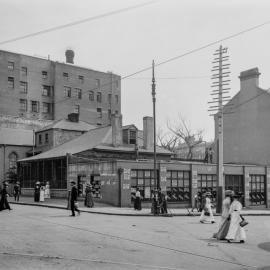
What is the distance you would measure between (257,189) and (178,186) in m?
9.19

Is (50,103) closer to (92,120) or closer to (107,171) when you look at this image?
(92,120)

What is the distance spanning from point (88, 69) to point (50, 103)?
9.02 m

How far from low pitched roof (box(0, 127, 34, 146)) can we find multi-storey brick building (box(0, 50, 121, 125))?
5290 mm

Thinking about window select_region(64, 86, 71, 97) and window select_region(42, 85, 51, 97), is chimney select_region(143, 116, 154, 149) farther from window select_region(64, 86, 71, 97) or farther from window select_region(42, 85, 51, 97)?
window select_region(64, 86, 71, 97)

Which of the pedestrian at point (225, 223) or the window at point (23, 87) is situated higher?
the window at point (23, 87)

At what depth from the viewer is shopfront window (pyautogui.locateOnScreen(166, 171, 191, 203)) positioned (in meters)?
36.2

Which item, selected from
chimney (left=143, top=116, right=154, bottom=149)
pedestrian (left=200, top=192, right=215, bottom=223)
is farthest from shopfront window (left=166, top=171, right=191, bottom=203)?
pedestrian (left=200, top=192, right=215, bottom=223)

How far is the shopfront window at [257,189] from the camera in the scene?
4122 cm

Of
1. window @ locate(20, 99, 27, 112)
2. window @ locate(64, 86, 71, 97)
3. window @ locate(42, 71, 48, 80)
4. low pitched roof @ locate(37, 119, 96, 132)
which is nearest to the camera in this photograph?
low pitched roof @ locate(37, 119, 96, 132)

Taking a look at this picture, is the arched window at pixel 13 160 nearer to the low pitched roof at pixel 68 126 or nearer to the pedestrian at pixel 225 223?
the low pitched roof at pixel 68 126

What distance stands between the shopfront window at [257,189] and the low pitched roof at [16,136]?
91.9ft

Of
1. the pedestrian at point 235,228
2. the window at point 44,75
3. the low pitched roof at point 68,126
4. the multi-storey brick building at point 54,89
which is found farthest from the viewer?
the window at point 44,75

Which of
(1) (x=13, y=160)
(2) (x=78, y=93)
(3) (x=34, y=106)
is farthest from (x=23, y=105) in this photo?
(1) (x=13, y=160)

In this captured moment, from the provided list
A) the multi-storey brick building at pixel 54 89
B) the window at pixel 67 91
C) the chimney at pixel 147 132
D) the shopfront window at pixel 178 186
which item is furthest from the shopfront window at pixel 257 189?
the window at pixel 67 91
